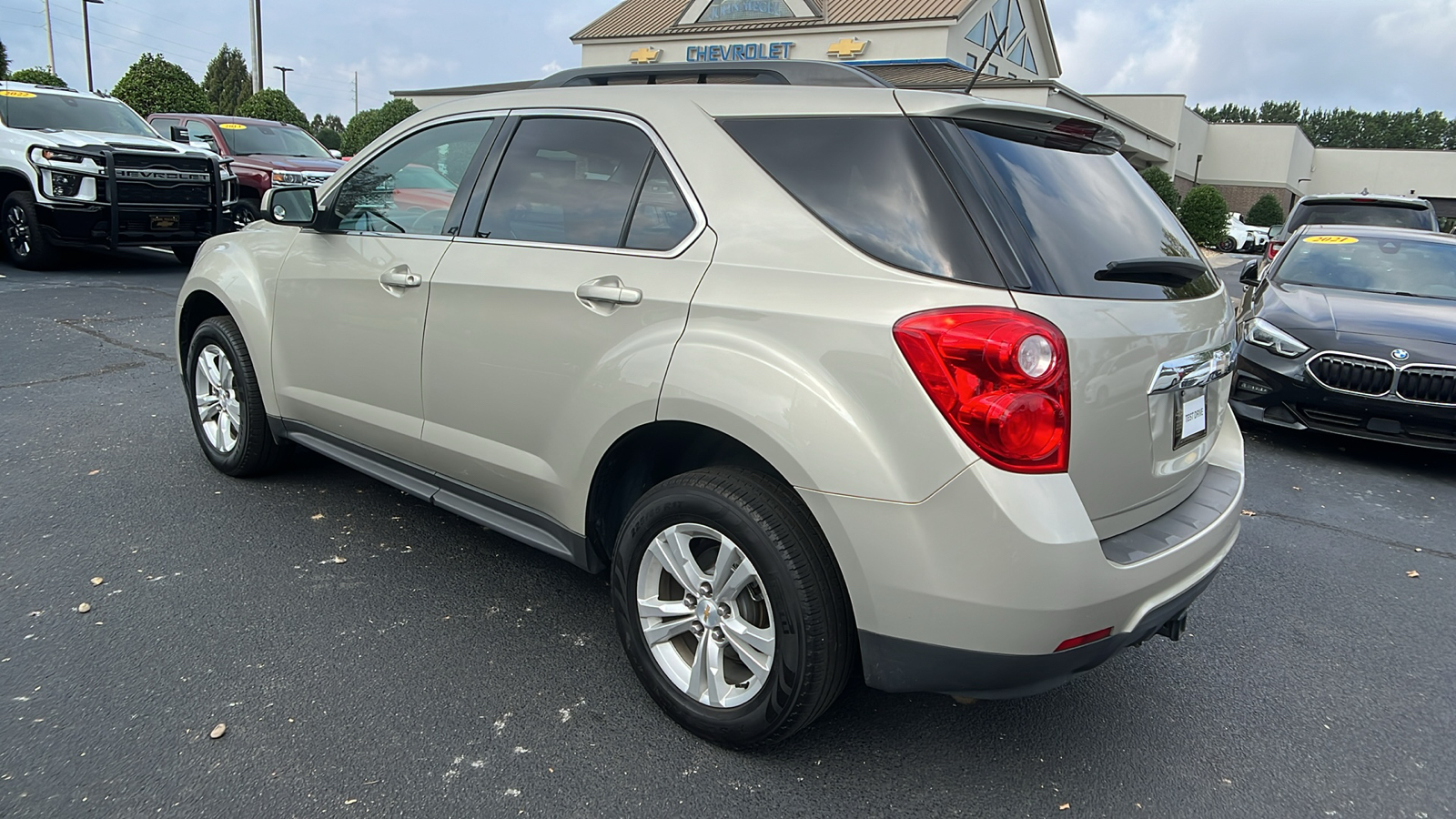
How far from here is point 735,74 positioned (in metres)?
2.96

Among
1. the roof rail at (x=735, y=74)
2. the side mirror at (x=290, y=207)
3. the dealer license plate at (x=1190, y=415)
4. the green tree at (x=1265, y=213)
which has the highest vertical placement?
the green tree at (x=1265, y=213)

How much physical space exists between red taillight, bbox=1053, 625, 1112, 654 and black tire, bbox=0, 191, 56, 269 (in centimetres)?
1187

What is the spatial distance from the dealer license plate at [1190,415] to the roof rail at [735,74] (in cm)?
119

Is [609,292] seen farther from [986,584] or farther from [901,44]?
[901,44]

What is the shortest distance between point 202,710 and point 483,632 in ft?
2.73

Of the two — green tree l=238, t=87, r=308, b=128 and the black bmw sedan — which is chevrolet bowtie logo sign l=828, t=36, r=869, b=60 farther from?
the black bmw sedan

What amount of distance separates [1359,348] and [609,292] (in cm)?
505

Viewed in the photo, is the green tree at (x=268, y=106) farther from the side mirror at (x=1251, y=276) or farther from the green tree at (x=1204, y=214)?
the green tree at (x=1204, y=214)

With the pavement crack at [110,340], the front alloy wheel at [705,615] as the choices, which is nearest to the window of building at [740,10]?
the pavement crack at [110,340]

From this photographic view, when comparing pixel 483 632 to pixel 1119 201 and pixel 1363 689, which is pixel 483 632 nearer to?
pixel 1119 201

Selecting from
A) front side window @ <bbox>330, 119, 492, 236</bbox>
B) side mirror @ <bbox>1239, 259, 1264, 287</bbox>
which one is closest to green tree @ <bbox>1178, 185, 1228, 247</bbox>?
side mirror @ <bbox>1239, 259, 1264, 287</bbox>

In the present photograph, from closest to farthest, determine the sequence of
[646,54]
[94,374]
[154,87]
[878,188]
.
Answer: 1. [878,188]
2. [94,374]
3. [154,87]
4. [646,54]

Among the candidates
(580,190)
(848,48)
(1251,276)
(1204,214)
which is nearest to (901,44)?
(848,48)

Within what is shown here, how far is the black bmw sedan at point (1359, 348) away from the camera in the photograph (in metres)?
5.41
